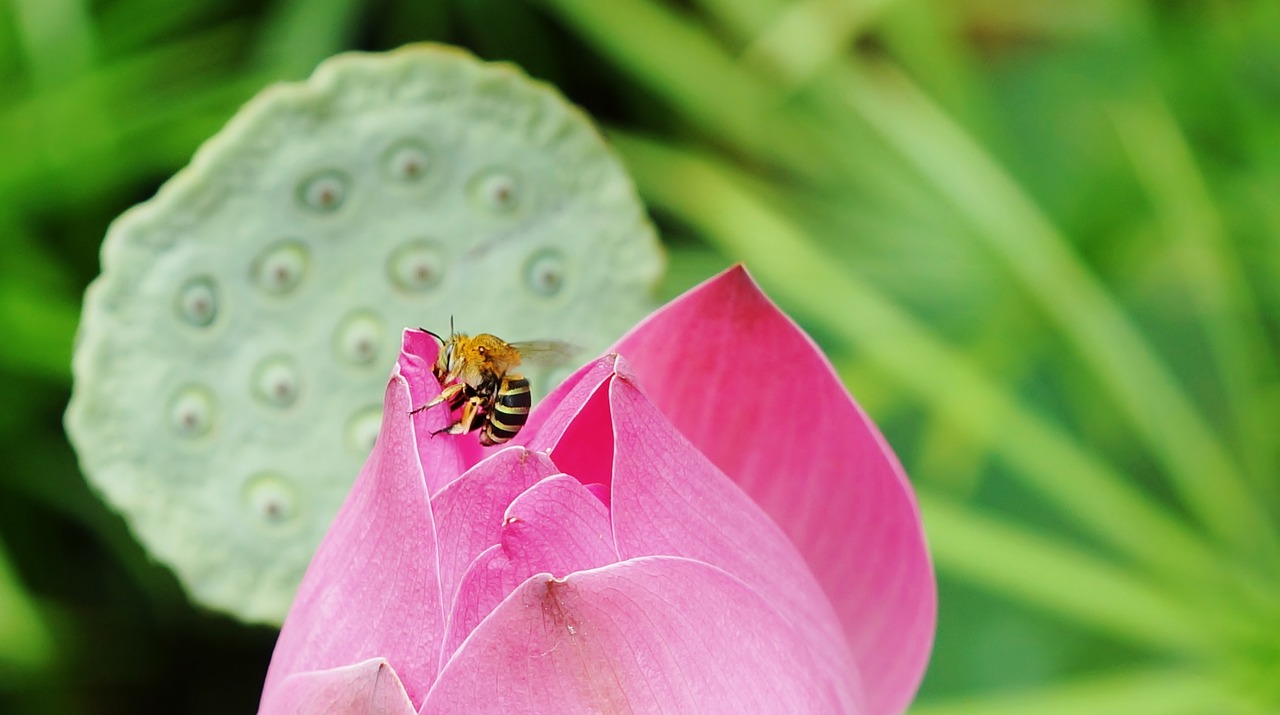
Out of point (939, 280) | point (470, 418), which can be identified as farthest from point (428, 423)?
point (939, 280)

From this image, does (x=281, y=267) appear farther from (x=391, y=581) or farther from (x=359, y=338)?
(x=391, y=581)

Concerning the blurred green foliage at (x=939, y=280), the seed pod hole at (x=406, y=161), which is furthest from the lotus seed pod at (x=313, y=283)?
the blurred green foliage at (x=939, y=280)

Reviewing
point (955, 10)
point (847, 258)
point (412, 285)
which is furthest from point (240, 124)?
point (955, 10)

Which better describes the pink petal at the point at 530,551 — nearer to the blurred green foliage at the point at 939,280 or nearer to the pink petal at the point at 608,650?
the pink petal at the point at 608,650

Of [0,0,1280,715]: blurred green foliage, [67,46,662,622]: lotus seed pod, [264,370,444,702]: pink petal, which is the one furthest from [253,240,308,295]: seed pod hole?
[0,0,1280,715]: blurred green foliage

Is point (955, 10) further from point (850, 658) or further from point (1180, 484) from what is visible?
point (850, 658)

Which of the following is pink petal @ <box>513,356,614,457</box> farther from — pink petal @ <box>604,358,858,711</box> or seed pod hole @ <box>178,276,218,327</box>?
seed pod hole @ <box>178,276,218,327</box>
